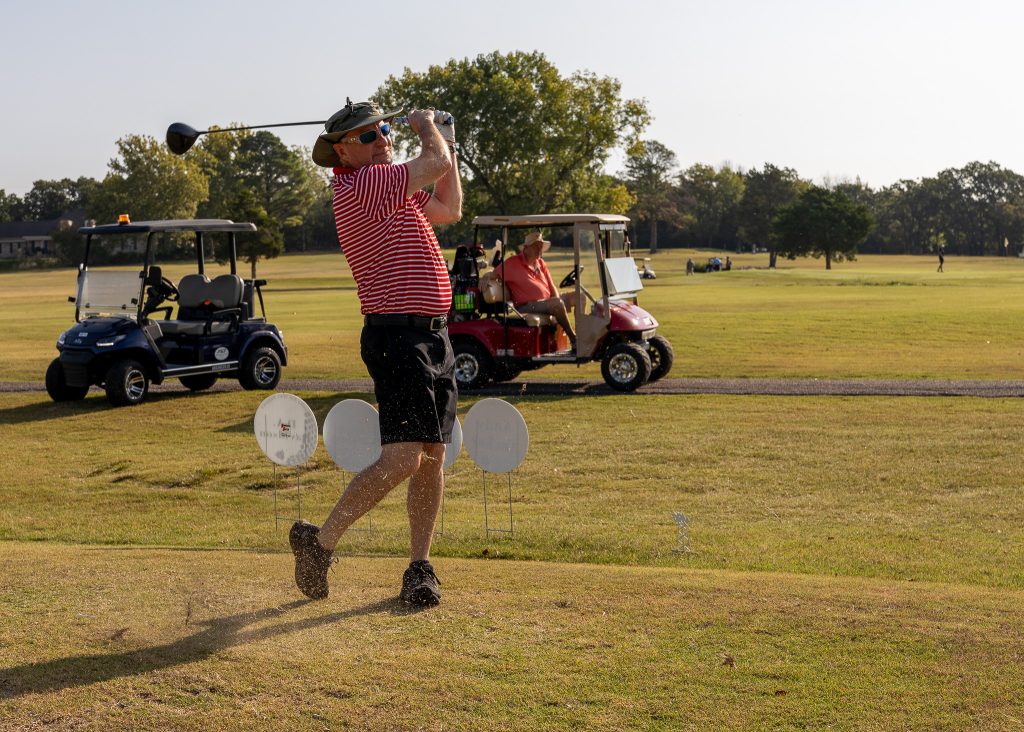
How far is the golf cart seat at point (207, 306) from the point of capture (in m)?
17.9

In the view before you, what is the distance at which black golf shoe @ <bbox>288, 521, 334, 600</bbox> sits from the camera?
5.06 m

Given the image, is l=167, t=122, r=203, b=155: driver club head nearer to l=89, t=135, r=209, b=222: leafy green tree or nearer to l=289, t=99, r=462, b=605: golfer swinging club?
l=289, t=99, r=462, b=605: golfer swinging club

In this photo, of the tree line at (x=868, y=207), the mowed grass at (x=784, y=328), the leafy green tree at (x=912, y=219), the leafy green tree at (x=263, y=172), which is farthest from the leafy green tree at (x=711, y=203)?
the mowed grass at (x=784, y=328)

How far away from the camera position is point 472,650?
438 cm

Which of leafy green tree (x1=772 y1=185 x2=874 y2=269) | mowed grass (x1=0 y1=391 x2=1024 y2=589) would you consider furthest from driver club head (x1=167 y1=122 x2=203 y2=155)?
leafy green tree (x1=772 y1=185 x2=874 y2=269)

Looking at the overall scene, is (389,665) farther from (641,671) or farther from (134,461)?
(134,461)

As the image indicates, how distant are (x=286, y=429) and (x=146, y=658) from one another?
2897 millimetres

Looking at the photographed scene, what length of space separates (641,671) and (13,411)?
47.0 feet

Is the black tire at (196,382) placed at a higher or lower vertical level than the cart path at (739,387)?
higher

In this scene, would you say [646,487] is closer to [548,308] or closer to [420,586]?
[420,586]

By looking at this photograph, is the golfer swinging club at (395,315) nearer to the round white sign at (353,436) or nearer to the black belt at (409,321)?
the black belt at (409,321)

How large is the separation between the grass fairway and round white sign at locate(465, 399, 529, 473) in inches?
56.7

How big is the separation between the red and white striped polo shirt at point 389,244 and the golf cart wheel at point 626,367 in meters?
12.2

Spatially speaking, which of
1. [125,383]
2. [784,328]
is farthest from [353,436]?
[784,328]
